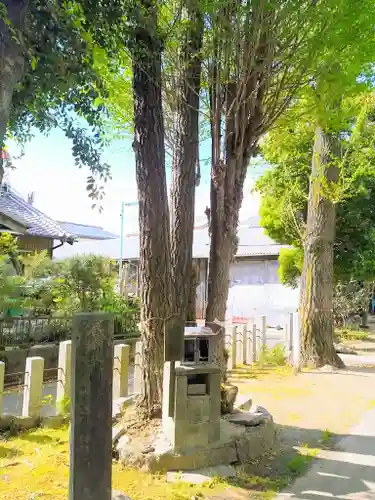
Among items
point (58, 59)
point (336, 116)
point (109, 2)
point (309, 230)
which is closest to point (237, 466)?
point (58, 59)

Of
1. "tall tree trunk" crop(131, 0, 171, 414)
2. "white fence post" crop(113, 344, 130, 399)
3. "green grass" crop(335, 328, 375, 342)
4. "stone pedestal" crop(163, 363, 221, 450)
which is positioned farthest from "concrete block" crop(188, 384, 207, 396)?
"green grass" crop(335, 328, 375, 342)

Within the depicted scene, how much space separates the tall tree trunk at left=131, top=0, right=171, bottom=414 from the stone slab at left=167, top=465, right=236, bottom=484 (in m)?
0.83

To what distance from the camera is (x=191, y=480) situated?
369 centimetres

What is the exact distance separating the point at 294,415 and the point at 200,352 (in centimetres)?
225

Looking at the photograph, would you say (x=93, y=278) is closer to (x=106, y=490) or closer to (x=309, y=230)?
(x=309, y=230)

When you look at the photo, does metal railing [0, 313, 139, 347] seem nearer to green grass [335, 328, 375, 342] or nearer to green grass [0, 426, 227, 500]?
green grass [0, 426, 227, 500]

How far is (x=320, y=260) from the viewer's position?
9.47 m

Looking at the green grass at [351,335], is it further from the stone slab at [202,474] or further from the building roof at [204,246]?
the stone slab at [202,474]

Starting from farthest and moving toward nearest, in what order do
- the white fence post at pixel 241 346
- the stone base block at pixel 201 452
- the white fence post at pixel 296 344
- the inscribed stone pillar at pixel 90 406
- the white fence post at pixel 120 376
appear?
the white fence post at pixel 241 346 < the white fence post at pixel 296 344 < the white fence post at pixel 120 376 < the stone base block at pixel 201 452 < the inscribed stone pillar at pixel 90 406

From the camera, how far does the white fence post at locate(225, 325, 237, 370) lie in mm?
8812

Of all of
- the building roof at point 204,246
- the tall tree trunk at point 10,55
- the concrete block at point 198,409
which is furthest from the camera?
the building roof at point 204,246

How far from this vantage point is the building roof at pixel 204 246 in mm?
18609

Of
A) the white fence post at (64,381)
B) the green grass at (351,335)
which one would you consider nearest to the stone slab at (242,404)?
the white fence post at (64,381)

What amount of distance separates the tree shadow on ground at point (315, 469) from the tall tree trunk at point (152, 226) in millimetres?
1191
